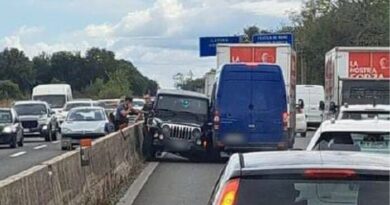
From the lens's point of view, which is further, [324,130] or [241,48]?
[241,48]

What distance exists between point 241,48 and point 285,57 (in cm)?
135

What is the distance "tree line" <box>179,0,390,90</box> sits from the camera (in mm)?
69312

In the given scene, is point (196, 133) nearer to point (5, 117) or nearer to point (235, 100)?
point (235, 100)

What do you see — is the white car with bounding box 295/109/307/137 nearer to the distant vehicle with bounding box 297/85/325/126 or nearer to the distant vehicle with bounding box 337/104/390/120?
the distant vehicle with bounding box 297/85/325/126

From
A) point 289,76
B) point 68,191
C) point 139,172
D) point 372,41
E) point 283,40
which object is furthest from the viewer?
point 372,41

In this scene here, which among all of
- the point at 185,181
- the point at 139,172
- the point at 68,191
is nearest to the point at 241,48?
the point at 139,172

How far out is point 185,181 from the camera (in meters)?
20.2

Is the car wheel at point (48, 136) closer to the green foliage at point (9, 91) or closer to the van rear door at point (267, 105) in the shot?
the van rear door at point (267, 105)

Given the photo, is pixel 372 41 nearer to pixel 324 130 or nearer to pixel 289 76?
pixel 289 76

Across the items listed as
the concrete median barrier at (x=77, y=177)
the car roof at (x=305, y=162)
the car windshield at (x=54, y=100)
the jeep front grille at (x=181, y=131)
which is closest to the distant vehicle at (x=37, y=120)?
the car windshield at (x=54, y=100)

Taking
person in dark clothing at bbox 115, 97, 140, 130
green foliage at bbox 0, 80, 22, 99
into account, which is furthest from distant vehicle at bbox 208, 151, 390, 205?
green foliage at bbox 0, 80, 22, 99

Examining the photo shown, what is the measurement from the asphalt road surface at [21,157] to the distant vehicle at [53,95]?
20.2 meters

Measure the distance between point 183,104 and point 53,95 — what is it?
3179 cm

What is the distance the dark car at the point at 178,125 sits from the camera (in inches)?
1022
